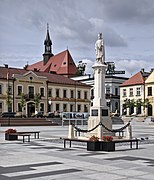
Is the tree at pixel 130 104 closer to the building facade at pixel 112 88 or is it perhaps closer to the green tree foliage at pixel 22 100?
the building facade at pixel 112 88

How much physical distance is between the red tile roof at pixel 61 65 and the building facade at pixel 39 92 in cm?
1411

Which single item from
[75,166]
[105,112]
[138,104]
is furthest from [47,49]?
[75,166]

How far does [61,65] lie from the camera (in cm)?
8688

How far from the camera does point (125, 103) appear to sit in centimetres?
7631

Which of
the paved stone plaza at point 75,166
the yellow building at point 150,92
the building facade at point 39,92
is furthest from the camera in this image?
the yellow building at point 150,92

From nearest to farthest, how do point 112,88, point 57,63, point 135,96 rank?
1. point 135,96
2. point 112,88
3. point 57,63

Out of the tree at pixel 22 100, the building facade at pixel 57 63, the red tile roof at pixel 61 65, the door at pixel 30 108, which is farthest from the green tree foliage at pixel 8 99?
the red tile roof at pixel 61 65

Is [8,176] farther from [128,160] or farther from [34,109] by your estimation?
[34,109]

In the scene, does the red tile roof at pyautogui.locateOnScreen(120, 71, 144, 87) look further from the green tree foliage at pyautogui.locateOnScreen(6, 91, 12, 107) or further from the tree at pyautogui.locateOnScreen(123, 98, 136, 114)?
the green tree foliage at pyautogui.locateOnScreen(6, 91, 12, 107)

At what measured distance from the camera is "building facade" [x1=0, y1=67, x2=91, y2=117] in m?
61.0

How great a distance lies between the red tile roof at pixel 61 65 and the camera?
282ft

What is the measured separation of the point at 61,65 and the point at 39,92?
22.2 m

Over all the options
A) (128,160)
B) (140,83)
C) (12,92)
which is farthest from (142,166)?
(140,83)

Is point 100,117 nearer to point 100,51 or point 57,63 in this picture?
point 100,51
